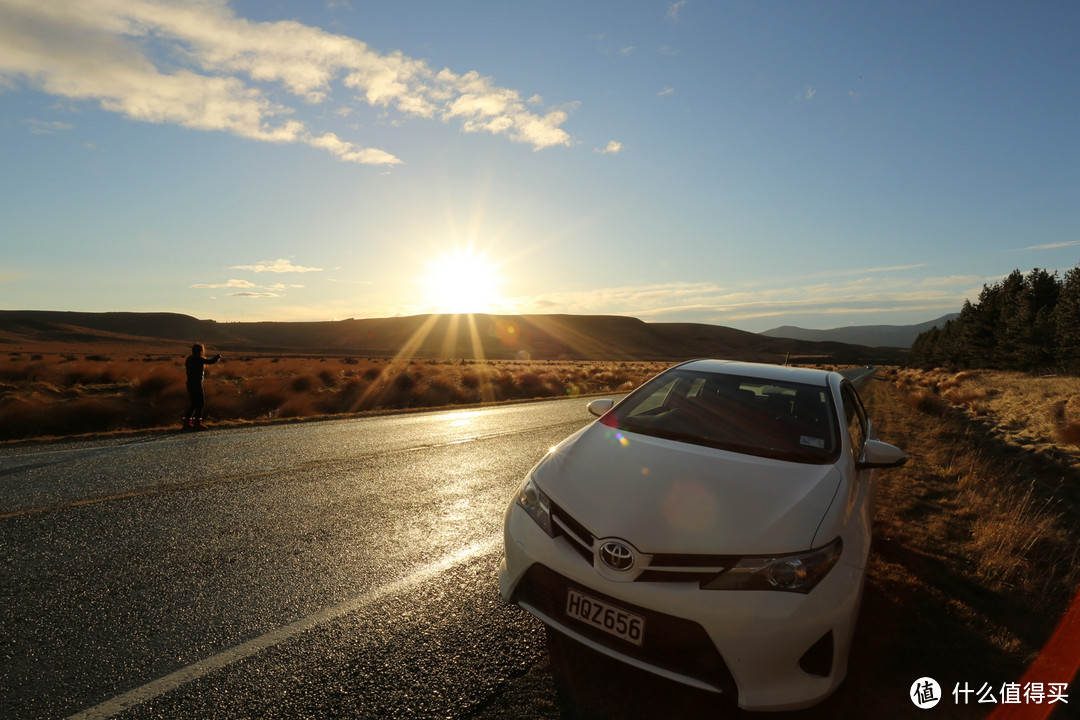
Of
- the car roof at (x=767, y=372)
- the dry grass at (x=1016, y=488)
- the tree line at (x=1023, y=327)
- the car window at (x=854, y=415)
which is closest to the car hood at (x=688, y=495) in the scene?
the car window at (x=854, y=415)

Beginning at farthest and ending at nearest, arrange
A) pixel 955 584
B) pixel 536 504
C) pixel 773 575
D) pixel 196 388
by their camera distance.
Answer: pixel 196 388 → pixel 955 584 → pixel 536 504 → pixel 773 575

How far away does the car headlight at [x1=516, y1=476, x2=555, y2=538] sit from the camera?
289 centimetres

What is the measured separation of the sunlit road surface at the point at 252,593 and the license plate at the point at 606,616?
56cm

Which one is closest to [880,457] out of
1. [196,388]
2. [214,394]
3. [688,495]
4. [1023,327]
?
[688,495]

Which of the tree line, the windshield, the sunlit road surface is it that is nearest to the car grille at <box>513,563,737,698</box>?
the sunlit road surface

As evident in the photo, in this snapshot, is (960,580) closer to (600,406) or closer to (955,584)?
(955,584)

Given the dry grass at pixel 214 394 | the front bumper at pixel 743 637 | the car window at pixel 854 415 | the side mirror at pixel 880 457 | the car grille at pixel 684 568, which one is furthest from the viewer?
the dry grass at pixel 214 394

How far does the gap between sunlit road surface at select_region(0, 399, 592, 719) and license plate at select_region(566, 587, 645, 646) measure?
22.0 inches

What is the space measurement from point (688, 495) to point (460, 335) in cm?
13483

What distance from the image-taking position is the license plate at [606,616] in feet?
8.09

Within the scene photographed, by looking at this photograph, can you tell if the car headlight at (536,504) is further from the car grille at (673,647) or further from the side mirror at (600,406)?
the side mirror at (600,406)

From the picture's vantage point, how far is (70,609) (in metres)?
3.31

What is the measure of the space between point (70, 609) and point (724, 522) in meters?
3.89

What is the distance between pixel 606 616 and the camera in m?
2.54
